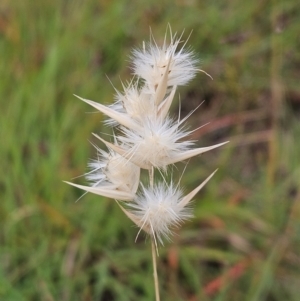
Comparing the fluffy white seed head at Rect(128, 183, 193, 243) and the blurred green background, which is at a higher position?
the blurred green background

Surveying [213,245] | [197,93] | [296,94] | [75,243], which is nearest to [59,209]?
[75,243]

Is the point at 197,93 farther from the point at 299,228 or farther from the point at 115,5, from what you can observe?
the point at 299,228

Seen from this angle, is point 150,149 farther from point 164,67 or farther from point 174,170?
point 174,170

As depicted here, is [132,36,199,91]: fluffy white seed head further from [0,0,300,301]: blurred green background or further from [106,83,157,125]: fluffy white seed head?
[0,0,300,301]: blurred green background

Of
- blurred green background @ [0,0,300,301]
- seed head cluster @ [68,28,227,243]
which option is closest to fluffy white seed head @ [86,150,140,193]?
seed head cluster @ [68,28,227,243]

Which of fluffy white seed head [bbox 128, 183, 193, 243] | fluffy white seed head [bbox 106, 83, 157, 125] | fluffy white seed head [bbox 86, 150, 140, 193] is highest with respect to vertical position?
fluffy white seed head [bbox 106, 83, 157, 125]

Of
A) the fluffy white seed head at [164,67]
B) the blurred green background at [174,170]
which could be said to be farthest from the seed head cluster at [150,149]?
the blurred green background at [174,170]
